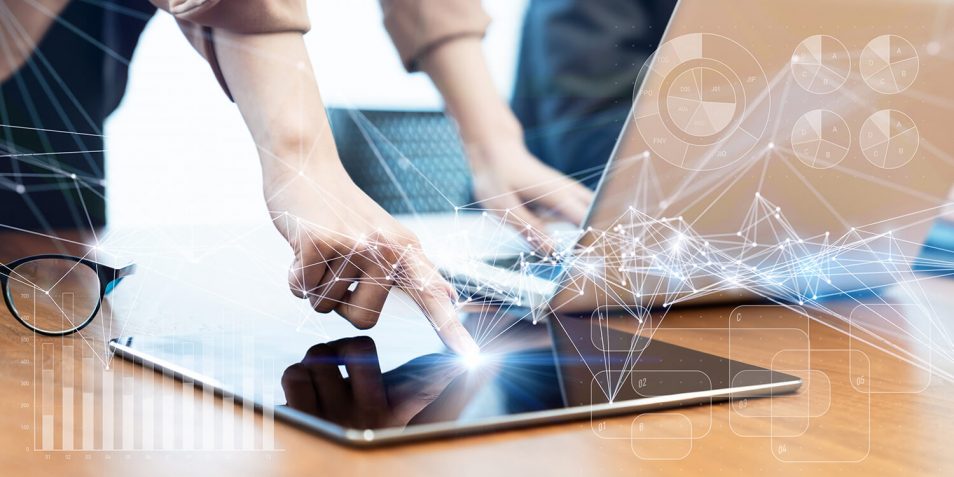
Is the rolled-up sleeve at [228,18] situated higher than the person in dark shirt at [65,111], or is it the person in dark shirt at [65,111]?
the rolled-up sleeve at [228,18]

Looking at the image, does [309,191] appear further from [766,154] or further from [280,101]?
[766,154]

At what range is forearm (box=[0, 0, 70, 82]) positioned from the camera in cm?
60

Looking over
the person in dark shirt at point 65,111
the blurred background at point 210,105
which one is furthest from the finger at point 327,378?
the person in dark shirt at point 65,111

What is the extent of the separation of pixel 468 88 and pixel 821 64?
267mm

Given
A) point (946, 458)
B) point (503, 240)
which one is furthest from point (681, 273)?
point (946, 458)

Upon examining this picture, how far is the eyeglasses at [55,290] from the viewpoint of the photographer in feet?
1.64

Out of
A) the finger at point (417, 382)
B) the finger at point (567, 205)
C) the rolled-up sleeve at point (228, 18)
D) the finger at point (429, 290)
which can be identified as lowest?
the finger at point (429, 290)

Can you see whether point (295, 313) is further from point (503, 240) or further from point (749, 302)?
point (749, 302)

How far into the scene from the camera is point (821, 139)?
24.0 inches

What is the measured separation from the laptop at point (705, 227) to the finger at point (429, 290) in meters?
0.01

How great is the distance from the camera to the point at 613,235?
0.57 meters

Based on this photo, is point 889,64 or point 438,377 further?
point 889,64

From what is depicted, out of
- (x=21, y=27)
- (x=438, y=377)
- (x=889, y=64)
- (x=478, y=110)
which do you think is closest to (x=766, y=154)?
(x=889, y=64)
